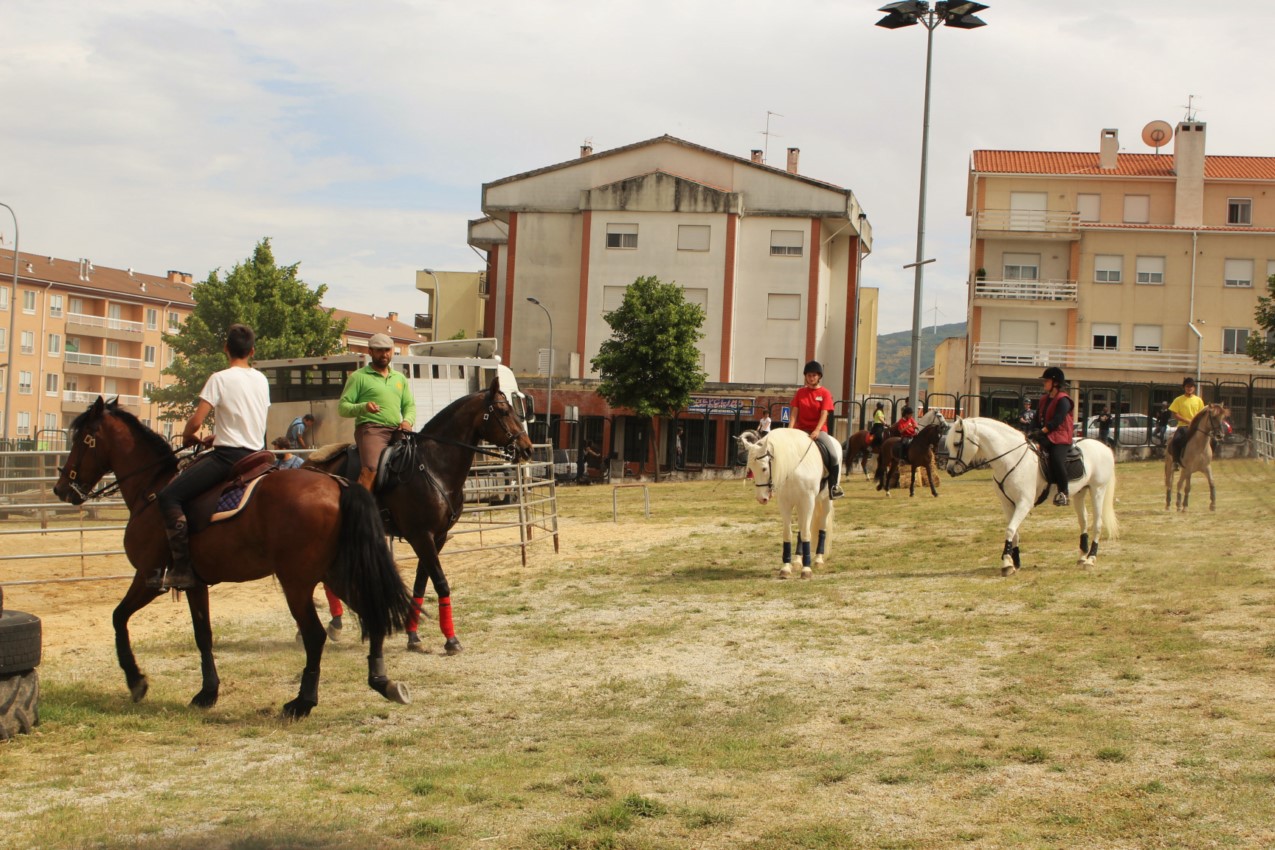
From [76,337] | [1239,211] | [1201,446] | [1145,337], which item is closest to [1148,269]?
[1145,337]

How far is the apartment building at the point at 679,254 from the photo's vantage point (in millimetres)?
55438

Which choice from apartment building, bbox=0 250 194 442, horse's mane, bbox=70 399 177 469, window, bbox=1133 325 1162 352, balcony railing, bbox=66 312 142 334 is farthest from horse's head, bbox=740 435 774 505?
balcony railing, bbox=66 312 142 334

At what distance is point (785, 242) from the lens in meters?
55.9

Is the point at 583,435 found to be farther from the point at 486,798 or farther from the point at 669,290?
the point at 486,798

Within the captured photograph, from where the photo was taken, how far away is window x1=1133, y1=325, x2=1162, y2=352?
54156mm

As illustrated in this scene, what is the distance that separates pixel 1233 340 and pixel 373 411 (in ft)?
171

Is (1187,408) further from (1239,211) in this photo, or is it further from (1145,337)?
(1239,211)

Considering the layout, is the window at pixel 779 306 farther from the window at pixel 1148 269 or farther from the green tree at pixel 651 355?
the window at pixel 1148 269

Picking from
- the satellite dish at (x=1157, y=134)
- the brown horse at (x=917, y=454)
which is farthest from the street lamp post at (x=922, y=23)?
the satellite dish at (x=1157, y=134)

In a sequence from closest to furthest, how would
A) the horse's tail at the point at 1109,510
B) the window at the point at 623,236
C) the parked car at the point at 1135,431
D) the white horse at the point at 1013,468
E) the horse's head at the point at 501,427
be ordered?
1. the horse's head at the point at 501,427
2. the white horse at the point at 1013,468
3. the horse's tail at the point at 1109,510
4. the parked car at the point at 1135,431
5. the window at the point at 623,236

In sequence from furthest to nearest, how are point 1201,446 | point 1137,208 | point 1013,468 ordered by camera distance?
point 1137,208 → point 1201,446 → point 1013,468

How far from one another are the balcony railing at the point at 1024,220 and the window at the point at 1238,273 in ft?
22.3

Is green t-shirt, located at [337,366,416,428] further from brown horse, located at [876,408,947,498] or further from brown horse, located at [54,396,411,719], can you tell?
brown horse, located at [876,408,947,498]

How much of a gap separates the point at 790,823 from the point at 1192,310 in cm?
5429
